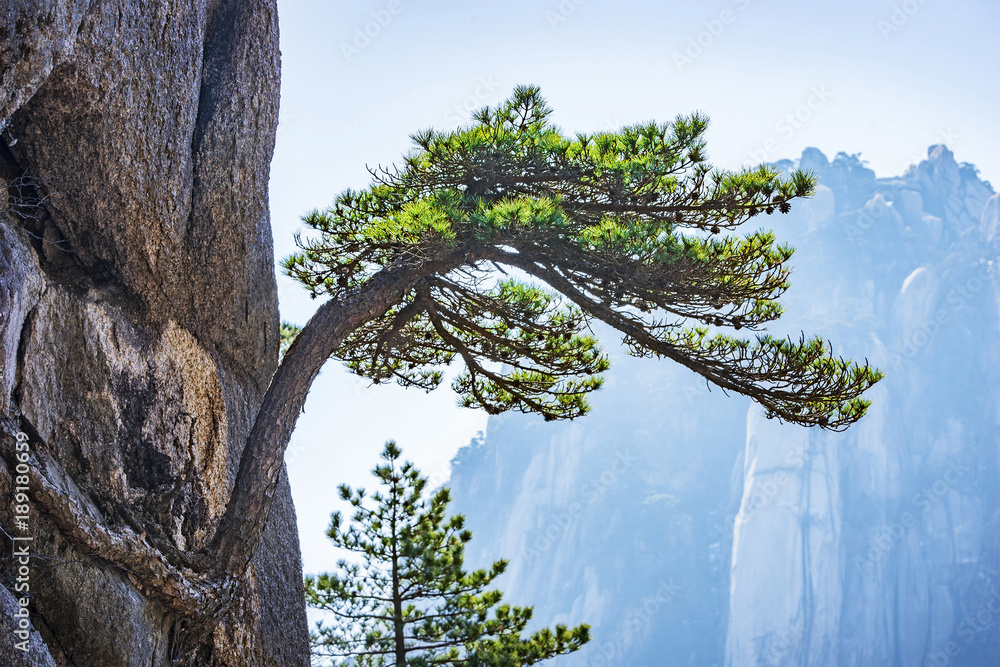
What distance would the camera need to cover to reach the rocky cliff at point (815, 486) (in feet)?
166

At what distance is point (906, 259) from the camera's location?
68.1 meters

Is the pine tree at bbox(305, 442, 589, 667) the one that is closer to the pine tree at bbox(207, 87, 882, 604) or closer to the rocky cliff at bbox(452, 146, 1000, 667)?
the pine tree at bbox(207, 87, 882, 604)

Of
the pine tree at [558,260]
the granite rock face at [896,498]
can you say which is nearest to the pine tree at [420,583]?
the pine tree at [558,260]

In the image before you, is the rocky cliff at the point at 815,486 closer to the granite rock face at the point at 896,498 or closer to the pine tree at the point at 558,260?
the granite rock face at the point at 896,498

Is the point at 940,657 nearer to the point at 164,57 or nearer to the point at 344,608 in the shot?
A: the point at 344,608

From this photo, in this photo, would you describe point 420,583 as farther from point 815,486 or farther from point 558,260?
point 815,486

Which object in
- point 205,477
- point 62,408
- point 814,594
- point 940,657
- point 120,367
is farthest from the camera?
point 814,594

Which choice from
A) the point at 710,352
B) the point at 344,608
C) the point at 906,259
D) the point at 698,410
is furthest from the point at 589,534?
the point at 710,352

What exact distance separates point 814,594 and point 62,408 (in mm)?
55656

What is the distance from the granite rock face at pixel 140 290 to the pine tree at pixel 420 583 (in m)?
3.83

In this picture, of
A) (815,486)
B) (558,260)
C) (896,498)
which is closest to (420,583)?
(558,260)

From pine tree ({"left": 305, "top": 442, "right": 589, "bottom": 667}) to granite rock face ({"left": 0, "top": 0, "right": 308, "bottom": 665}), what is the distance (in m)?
3.83

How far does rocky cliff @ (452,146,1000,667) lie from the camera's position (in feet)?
166

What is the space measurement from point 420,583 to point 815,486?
52201mm
